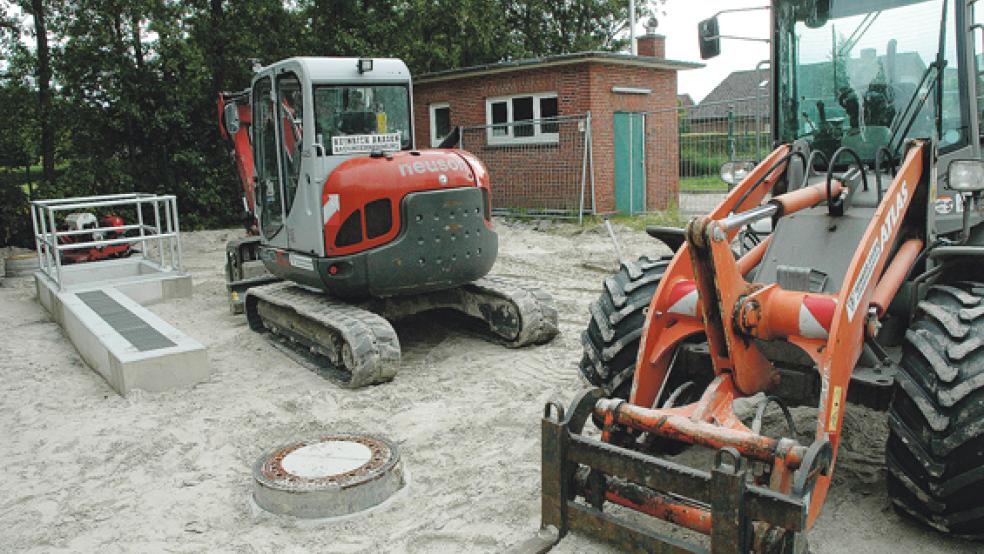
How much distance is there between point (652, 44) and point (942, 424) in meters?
17.5

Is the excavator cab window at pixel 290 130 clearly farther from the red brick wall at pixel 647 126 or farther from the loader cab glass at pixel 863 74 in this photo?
the red brick wall at pixel 647 126

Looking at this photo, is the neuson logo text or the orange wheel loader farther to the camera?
the neuson logo text

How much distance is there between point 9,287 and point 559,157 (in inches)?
397

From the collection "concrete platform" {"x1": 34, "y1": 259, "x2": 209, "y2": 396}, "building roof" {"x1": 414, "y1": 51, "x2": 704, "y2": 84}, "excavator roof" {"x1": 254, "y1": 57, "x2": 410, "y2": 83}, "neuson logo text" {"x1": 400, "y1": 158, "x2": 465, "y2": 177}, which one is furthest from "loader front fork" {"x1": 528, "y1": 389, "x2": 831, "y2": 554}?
"building roof" {"x1": 414, "y1": 51, "x2": 704, "y2": 84}

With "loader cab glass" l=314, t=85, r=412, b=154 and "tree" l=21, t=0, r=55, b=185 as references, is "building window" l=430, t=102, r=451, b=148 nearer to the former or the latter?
"tree" l=21, t=0, r=55, b=185

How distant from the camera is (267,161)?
7695 mm

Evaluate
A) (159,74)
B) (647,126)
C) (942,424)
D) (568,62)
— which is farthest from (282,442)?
(159,74)

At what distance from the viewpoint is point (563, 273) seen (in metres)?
11.0

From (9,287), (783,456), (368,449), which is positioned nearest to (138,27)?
→ (9,287)

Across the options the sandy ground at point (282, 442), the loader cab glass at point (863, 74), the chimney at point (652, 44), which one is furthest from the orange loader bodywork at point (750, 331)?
the chimney at point (652, 44)

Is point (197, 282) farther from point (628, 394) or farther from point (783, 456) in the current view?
point (783, 456)

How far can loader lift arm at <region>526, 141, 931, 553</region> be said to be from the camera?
296 centimetres

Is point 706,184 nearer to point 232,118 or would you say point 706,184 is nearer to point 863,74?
point 232,118

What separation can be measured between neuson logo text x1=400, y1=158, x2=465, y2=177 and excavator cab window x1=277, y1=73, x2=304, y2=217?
95cm
